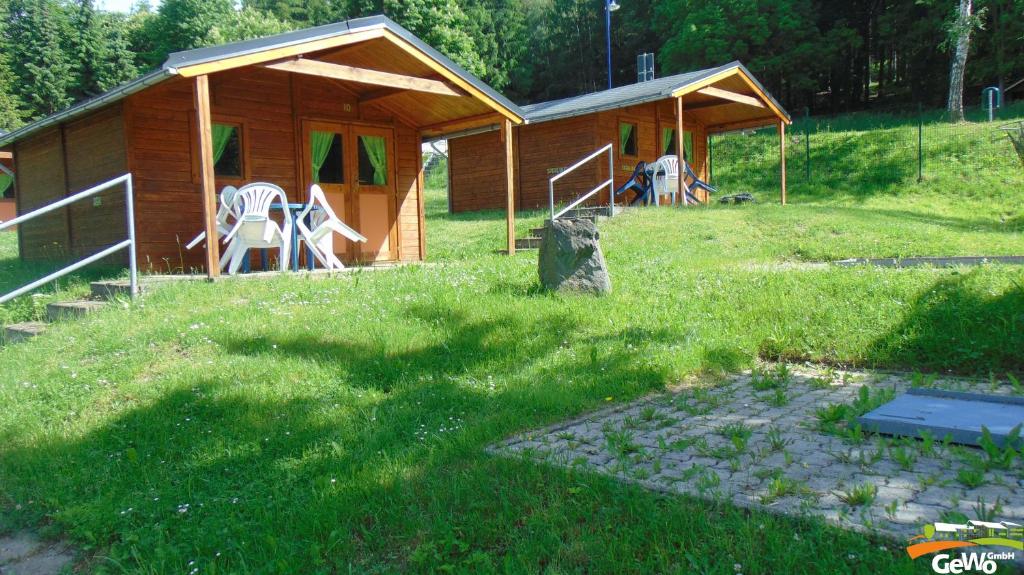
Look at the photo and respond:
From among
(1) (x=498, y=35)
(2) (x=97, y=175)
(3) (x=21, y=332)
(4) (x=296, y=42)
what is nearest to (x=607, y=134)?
(4) (x=296, y=42)

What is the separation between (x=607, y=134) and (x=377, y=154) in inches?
286

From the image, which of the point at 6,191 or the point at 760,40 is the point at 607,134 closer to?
the point at 6,191

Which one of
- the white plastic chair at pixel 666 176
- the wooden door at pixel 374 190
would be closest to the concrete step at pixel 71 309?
the wooden door at pixel 374 190

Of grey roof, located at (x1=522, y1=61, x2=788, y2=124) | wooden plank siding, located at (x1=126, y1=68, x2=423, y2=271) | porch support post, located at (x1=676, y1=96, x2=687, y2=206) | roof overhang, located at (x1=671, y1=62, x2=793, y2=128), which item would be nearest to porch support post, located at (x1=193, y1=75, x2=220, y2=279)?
wooden plank siding, located at (x1=126, y1=68, x2=423, y2=271)

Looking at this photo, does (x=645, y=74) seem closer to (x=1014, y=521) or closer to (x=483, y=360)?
(x=483, y=360)

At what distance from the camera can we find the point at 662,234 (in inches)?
468

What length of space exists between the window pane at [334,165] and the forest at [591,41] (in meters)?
25.5

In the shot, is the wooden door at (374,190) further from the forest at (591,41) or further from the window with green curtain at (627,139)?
the forest at (591,41)

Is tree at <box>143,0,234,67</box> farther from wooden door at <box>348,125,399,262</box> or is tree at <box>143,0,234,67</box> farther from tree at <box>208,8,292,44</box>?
wooden door at <box>348,125,399,262</box>

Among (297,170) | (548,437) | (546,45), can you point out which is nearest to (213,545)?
(548,437)

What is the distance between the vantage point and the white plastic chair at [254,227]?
8469mm

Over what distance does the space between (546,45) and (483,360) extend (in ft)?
149

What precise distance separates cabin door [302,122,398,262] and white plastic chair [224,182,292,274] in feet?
8.21

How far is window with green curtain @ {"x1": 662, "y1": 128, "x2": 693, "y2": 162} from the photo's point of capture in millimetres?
19120
